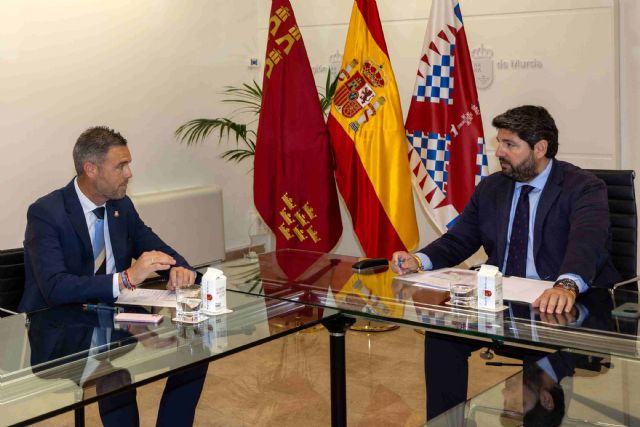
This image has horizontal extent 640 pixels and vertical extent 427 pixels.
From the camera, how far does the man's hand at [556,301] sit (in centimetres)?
268

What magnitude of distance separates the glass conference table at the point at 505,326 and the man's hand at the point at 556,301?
3 cm

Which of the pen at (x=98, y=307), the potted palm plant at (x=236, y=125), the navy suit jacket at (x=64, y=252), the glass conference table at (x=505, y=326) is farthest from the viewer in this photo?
the potted palm plant at (x=236, y=125)

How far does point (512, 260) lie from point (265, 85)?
2.62 metres

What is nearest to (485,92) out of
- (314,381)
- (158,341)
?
(314,381)

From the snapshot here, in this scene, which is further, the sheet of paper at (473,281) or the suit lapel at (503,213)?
the suit lapel at (503,213)

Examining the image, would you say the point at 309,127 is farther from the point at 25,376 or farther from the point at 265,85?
the point at 25,376

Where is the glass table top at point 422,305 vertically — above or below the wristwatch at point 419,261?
below

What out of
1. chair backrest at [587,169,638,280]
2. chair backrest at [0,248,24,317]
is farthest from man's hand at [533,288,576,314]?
chair backrest at [0,248,24,317]

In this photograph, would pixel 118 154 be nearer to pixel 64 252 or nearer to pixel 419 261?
pixel 64 252

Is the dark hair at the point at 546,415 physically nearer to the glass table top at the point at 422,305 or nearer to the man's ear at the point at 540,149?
the glass table top at the point at 422,305

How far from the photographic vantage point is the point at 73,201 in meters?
3.30

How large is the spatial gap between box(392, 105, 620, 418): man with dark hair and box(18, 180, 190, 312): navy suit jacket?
1.06 meters

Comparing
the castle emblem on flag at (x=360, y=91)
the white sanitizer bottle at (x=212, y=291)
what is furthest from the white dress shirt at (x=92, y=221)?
the castle emblem on flag at (x=360, y=91)

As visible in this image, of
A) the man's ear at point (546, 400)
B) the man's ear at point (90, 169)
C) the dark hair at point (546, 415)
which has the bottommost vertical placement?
the dark hair at point (546, 415)
